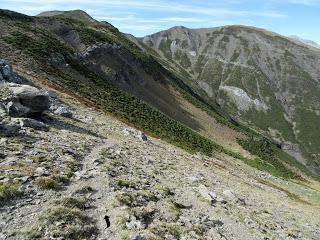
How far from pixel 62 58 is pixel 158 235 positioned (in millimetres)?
64190

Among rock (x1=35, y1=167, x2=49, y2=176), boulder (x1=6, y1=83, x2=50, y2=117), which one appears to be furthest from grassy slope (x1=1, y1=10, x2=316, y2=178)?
rock (x1=35, y1=167, x2=49, y2=176)

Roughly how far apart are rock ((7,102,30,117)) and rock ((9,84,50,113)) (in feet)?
2.88

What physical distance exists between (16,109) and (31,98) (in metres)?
2.05

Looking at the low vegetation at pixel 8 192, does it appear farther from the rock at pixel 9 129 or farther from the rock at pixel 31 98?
the rock at pixel 31 98

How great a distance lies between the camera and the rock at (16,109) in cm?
3075

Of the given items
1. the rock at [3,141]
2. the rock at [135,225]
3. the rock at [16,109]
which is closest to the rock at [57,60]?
the rock at [16,109]

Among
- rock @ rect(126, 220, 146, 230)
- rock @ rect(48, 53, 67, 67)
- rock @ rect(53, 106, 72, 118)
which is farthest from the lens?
rock @ rect(48, 53, 67, 67)

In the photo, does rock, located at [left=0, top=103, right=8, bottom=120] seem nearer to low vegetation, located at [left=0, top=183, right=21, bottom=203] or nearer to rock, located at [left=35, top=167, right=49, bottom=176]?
rock, located at [left=35, top=167, right=49, bottom=176]

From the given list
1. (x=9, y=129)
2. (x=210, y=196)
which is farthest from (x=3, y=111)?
(x=210, y=196)

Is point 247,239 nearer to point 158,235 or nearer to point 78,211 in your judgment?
point 158,235

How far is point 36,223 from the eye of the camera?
15.7 metres

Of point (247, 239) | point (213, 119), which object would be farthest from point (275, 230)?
point (213, 119)

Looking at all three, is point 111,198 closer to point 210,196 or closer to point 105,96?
point 210,196

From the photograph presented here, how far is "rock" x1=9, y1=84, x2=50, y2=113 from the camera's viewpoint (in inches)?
1276
